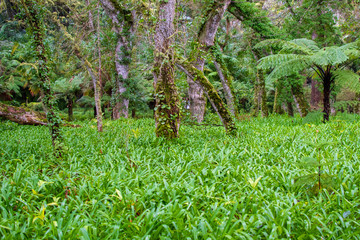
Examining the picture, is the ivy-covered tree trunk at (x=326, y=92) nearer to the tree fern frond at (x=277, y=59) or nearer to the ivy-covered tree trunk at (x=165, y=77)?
the tree fern frond at (x=277, y=59)

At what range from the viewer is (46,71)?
12.7 ft

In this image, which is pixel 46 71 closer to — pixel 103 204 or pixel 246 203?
pixel 103 204

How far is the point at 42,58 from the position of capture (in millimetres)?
3869

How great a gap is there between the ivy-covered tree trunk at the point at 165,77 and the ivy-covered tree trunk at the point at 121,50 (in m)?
5.45

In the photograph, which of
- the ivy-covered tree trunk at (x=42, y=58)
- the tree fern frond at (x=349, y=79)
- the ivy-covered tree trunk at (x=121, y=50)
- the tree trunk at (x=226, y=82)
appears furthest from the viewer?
the ivy-covered tree trunk at (x=121, y=50)

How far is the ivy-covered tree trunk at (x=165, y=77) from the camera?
4.51 meters

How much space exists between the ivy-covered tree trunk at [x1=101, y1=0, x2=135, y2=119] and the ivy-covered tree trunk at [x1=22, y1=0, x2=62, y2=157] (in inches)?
234

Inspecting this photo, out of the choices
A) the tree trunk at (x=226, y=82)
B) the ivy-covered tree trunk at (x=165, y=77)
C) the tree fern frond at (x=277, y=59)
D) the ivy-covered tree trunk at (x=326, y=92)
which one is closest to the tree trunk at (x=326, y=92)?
the ivy-covered tree trunk at (x=326, y=92)

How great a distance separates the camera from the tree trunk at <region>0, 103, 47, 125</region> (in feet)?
28.8

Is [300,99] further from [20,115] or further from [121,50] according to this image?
[20,115]

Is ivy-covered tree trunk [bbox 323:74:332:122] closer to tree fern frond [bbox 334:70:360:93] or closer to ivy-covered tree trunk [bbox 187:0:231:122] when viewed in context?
tree fern frond [bbox 334:70:360:93]

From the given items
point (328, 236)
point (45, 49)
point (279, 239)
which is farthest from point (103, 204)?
point (45, 49)

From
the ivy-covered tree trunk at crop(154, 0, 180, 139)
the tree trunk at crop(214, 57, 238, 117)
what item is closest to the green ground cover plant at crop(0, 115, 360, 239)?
the ivy-covered tree trunk at crop(154, 0, 180, 139)

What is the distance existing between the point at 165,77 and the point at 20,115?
7429 mm
